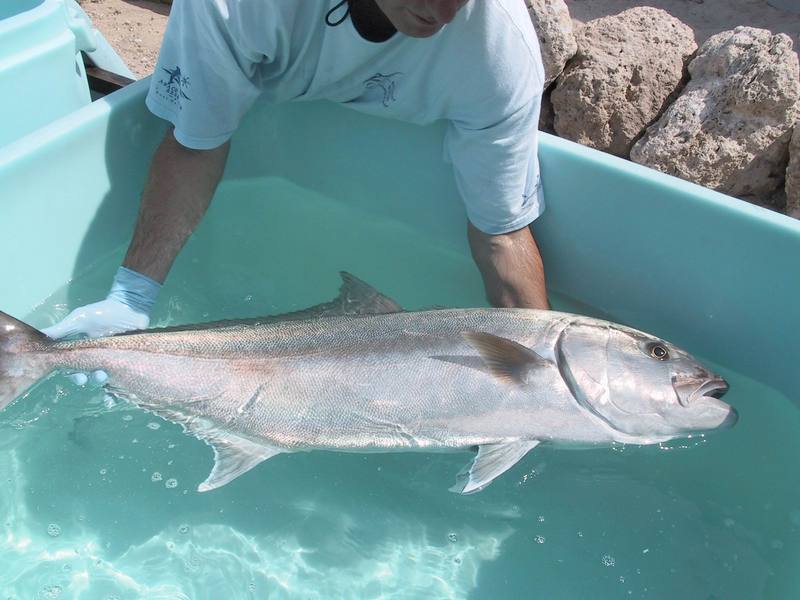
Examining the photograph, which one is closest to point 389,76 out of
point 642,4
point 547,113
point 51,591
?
point 547,113

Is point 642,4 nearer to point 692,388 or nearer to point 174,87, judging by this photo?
point 174,87

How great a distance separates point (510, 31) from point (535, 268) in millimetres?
773

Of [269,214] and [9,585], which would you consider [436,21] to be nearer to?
[269,214]

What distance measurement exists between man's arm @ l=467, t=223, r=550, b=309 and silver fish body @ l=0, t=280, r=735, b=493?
1.44 ft

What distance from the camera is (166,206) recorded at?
8.56 ft

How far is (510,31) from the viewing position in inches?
93.1

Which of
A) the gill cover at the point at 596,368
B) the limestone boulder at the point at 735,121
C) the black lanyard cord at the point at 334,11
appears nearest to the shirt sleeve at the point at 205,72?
the black lanyard cord at the point at 334,11

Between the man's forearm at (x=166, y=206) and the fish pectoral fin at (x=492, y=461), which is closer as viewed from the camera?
the fish pectoral fin at (x=492, y=461)

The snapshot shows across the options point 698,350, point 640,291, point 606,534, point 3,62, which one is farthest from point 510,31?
point 3,62

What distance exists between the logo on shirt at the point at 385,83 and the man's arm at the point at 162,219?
1.70ft

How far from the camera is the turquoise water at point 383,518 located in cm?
236

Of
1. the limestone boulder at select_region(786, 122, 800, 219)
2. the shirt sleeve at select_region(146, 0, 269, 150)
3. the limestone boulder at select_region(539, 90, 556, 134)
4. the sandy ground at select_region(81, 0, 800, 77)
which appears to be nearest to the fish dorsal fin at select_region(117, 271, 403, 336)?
the shirt sleeve at select_region(146, 0, 269, 150)

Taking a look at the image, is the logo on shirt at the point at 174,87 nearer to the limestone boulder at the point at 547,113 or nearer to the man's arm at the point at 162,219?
the man's arm at the point at 162,219

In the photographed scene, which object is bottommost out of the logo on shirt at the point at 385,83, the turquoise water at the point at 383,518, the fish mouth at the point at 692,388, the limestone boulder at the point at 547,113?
the turquoise water at the point at 383,518
